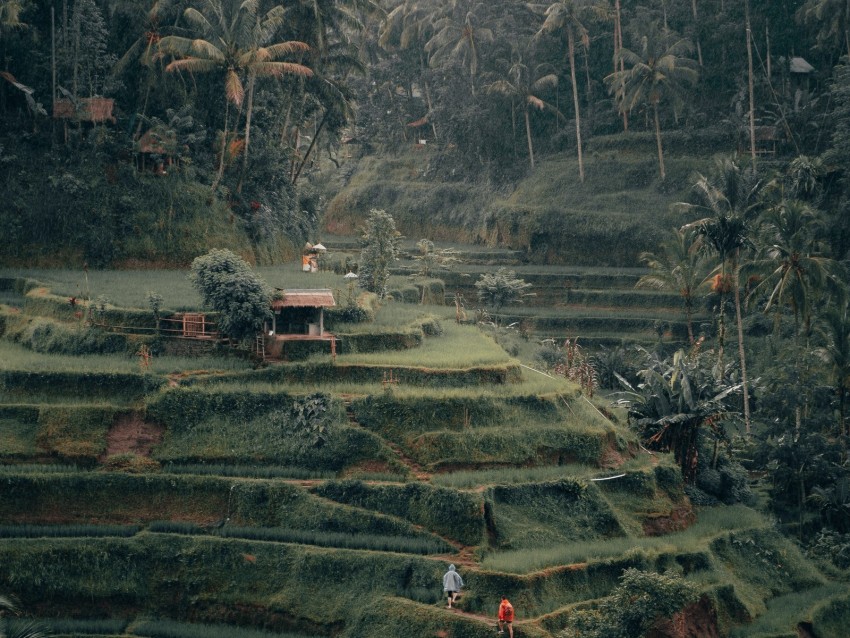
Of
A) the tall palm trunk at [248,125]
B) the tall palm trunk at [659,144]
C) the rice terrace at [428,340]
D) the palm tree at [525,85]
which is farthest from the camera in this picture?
the palm tree at [525,85]

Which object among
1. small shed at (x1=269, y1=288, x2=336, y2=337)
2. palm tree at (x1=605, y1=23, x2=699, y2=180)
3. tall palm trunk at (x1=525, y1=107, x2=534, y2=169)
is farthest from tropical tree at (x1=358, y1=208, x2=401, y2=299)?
tall palm trunk at (x1=525, y1=107, x2=534, y2=169)

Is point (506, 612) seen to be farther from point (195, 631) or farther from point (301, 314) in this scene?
point (301, 314)

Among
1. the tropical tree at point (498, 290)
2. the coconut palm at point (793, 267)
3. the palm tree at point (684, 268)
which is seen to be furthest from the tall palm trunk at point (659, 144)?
the coconut palm at point (793, 267)

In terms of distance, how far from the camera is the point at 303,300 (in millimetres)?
39219

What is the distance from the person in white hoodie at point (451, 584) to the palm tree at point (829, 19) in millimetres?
42131

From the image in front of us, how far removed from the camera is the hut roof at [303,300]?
38.9 m

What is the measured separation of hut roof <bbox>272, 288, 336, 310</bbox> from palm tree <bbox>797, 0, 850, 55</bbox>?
34.8 metres

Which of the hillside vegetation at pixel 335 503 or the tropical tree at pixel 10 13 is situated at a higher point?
the tropical tree at pixel 10 13

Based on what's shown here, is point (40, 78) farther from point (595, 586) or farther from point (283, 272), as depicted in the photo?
point (595, 586)

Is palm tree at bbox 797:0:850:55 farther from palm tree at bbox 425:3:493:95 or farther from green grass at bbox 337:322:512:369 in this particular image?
green grass at bbox 337:322:512:369

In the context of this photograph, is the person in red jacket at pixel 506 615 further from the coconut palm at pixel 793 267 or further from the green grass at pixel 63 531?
the coconut palm at pixel 793 267

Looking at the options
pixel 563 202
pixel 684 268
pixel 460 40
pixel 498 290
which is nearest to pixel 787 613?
pixel 684 268

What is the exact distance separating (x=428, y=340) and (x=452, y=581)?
13607 mm

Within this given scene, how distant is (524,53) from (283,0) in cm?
2277
